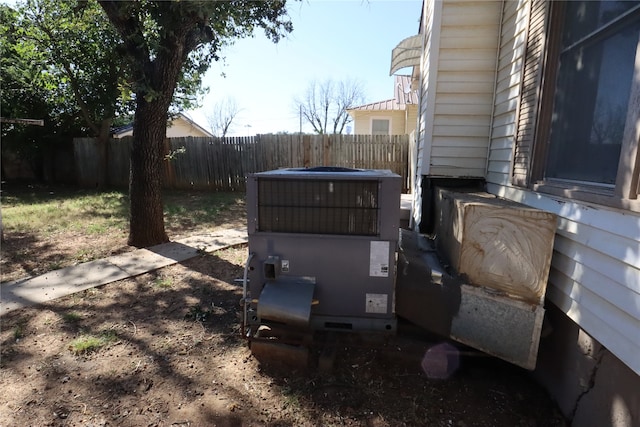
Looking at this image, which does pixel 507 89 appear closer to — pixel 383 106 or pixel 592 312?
pixel 592 312

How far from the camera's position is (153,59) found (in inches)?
189

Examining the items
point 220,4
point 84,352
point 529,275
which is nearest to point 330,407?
point 529,275

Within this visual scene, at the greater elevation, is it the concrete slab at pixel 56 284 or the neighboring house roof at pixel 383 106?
the neighboring house roof at pixel 383 106

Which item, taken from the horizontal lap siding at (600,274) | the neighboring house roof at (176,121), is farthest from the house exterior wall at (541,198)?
the neighboring house roof at (176,121)

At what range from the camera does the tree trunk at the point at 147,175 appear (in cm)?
473

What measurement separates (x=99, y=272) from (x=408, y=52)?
6.91 metres

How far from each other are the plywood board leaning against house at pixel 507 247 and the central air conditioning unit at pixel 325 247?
1.47ft

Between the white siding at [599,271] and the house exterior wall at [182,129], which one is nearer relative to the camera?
the white siding at [599,271]

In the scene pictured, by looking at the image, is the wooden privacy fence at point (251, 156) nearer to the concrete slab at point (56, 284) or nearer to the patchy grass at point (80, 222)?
the patchy grass at point (80, 222)

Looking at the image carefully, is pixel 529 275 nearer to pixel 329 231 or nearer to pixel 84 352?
pixel 329 231

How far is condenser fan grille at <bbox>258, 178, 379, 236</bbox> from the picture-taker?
233 cm

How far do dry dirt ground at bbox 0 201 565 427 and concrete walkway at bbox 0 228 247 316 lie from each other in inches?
19.1

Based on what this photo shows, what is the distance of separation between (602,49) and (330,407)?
2.58 m

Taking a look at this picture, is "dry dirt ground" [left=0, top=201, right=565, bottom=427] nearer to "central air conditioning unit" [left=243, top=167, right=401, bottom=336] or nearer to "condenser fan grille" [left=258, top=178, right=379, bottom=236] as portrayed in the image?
"central air conditioning unit" [left=243, top=167, right=401, bottom=336]
